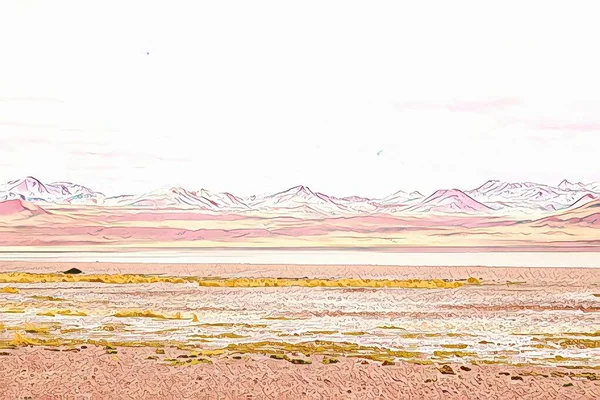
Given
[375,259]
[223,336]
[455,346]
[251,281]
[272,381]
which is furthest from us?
[375,259]

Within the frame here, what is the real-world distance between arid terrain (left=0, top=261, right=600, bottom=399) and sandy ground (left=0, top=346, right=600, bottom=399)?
0.04 m

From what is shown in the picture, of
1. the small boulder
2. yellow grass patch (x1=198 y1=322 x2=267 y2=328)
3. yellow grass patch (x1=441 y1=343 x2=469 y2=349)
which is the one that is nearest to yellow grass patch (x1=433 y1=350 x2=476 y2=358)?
yellow grass patch (x1=441 y1=343 x2=469 y2=349)

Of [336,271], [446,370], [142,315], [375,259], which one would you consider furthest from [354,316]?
[375,259]

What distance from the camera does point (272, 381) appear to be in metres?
18.1

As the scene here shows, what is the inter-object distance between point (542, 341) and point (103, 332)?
1085cm

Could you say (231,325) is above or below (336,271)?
below

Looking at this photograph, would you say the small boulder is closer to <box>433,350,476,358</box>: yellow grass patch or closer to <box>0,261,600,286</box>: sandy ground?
<box>433,350,476,358</box>: yellow grass patch

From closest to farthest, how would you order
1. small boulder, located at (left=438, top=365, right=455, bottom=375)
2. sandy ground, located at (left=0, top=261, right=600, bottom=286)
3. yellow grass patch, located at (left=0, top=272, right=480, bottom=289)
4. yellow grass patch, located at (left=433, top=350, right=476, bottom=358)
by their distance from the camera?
small boulder, located at (left=438, top=365, right=455, bottom=375), yellow grass patch, located at (left=433, top=350, right=476, bottom=358), yellow grass patch, located at (left=0, top=272, right=480, bottom=289), sandy ground, located at (left=0, top=261, right=600, bottom=286)

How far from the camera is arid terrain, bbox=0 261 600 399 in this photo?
699 inches

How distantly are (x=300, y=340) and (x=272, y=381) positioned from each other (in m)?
4.43

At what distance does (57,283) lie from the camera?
41594 mm

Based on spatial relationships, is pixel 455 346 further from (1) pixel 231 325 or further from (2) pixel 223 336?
(1) pixel 231 325

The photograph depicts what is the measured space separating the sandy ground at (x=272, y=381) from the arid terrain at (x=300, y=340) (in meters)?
0.04

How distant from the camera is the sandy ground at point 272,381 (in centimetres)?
1733
